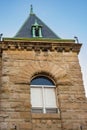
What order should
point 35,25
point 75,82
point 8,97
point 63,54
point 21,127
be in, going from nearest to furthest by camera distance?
point 21,127 → point 8,97 → point 75,82 → point 63,54 → point 35,25

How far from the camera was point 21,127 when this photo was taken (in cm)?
1232

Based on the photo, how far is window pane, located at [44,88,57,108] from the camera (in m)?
13.6

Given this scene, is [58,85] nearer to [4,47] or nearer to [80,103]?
[80,103]

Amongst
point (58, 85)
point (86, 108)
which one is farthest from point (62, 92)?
point (86, 108)

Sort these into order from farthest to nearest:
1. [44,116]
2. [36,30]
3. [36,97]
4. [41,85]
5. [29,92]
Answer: [36,30], [41,85], [36,97], [29,92], [44,116]

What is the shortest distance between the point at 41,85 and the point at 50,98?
2.62 feet

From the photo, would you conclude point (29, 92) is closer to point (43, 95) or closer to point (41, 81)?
point (43, 95)

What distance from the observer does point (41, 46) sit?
1522 cm

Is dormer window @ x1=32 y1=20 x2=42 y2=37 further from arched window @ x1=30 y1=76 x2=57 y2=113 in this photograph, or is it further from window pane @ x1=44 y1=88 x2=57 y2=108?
window pane @ x1=44 y1=88 x2=57 y2=108

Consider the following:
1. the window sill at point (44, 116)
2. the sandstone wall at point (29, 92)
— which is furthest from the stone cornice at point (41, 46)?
the window sill at point (44, 116)

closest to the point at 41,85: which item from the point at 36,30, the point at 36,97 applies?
the point at 36,97

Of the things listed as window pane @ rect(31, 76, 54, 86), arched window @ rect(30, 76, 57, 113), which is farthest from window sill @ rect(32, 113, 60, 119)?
window pane @ rect(31, 76, 54, 86)

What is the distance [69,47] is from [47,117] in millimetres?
4242

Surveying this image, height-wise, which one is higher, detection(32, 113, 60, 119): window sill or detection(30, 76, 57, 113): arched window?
detection(30, 76, 57, 113): arched window
